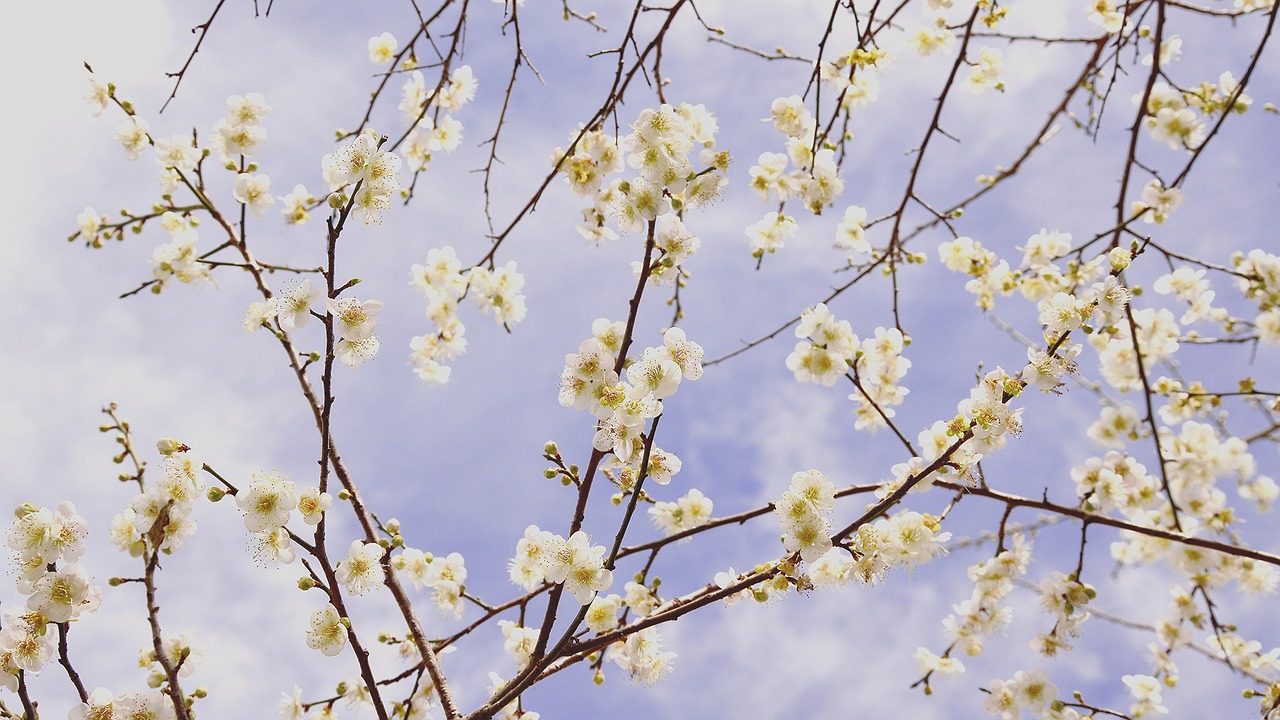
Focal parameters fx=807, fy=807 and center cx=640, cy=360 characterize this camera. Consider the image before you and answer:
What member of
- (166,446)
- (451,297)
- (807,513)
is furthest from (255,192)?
(807,513)

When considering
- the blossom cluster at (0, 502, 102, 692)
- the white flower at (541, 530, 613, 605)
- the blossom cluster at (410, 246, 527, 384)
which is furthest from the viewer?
the blossom cluster at (410, 246, 527, 384)

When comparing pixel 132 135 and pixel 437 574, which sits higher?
pixel 132 135

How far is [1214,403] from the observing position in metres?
3.56

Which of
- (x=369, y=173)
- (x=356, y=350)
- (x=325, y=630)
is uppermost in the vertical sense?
(x=369, y=173)

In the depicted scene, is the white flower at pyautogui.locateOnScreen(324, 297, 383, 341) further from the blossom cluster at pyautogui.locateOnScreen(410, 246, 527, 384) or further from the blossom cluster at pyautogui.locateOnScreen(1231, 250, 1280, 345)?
the blossom cluster at pyautogui.locateOnScreen(1231, 250, 1280, 345)

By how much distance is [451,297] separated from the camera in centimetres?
327

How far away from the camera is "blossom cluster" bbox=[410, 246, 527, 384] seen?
10.5ft

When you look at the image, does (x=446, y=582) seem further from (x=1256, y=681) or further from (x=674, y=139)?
(x=1256, y=681)

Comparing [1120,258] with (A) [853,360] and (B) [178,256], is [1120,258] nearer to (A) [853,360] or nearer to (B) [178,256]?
(A) [853,360]

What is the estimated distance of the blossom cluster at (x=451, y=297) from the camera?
320cm

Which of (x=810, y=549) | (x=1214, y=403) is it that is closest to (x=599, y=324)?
(x=810, y=549)

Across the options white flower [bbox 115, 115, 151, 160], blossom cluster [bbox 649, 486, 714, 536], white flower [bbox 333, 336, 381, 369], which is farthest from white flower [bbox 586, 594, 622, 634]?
white flower [bbox 115, 115, 151, 160]

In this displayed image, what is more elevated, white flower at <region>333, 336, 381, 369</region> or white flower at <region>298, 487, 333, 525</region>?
white flower at <region>333, 336, 381, 369</region>

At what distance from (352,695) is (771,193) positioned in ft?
7.34
